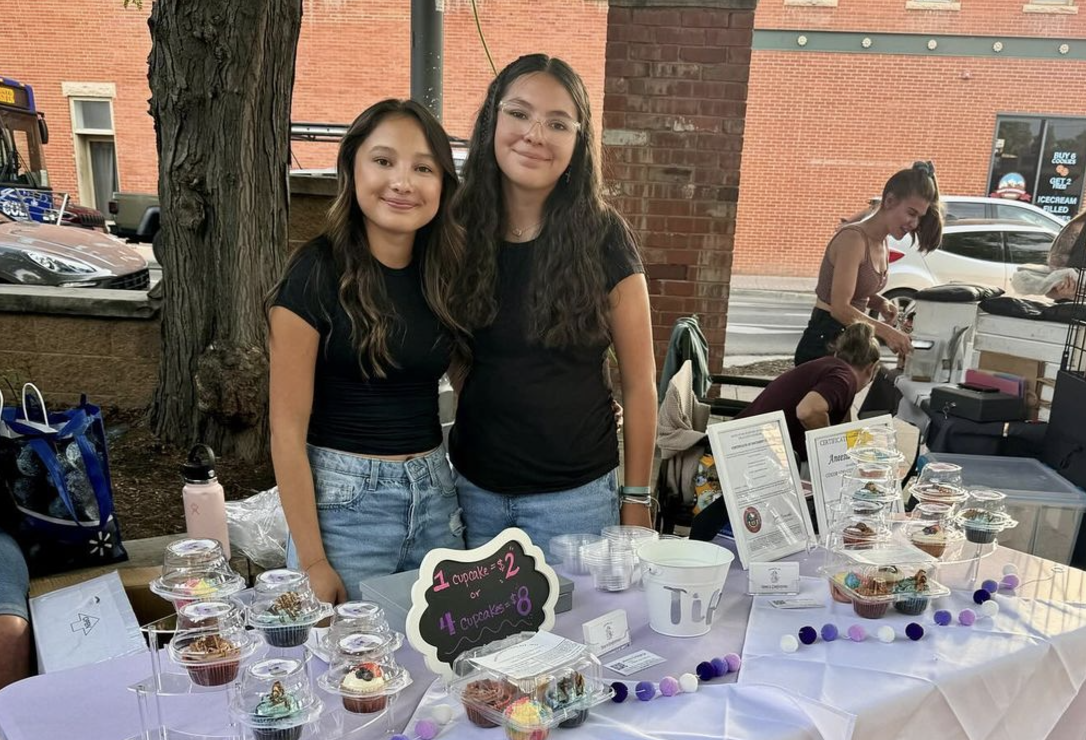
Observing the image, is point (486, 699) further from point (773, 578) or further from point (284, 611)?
point (773, 578)

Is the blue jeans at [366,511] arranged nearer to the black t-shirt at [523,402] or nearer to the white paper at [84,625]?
the black t-shirt at [523,402]

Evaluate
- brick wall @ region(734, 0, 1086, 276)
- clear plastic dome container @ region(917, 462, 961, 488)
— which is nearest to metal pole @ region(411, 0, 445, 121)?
clear plastic dome container @ region(917, 462, 961, 488)

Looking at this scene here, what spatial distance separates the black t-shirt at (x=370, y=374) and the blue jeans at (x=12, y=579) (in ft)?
2.83

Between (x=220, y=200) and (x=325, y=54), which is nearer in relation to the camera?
(x=220, y=200)

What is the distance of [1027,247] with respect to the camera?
10.1m

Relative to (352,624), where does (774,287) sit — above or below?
below

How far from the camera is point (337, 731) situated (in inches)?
45.5

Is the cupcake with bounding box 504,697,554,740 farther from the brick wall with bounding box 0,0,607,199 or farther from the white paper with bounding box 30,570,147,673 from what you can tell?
the brick wall with bounding box 0,0,607,199

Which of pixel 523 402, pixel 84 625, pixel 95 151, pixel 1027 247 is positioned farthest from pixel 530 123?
pixel 95 151

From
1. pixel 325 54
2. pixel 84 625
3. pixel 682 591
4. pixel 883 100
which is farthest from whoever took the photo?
pixel 325 54

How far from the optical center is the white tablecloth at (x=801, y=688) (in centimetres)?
120

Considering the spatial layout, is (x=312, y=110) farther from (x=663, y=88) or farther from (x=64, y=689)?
(x=64, y=689)

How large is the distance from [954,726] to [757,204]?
628 inches

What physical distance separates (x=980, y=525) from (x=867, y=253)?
2154mm
